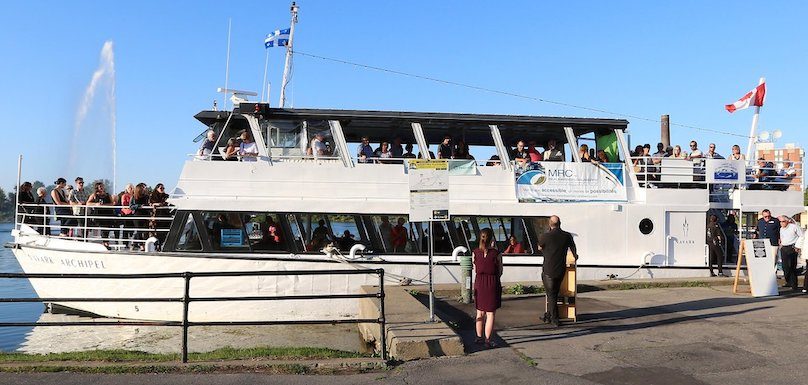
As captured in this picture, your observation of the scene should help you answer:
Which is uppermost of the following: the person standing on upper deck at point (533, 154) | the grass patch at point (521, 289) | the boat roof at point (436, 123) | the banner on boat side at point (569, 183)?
the boat roof at point (436, 123)

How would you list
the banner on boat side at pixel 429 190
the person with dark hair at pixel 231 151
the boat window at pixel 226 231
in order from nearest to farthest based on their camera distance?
the banner on boat side at pixel 429 190 → the boat window at pixel 226 231 → the person with dark hair at pixel 231 151

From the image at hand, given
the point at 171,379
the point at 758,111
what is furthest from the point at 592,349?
the point at 758,111

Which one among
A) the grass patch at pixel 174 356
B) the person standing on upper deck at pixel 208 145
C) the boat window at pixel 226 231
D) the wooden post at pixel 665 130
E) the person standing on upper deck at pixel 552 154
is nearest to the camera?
the grass patch at pixel 174 356

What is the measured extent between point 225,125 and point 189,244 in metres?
2.55

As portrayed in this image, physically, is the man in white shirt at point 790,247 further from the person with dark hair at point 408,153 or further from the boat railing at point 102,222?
the boat railing at point 102,222

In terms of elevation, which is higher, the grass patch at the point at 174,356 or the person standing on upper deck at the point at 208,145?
the person standing on upper deck at the point at 208,145

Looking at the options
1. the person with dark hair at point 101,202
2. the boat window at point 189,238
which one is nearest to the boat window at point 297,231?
the boat window at point 189,238

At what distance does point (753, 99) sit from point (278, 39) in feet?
39.7

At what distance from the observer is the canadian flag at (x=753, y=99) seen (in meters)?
15.8

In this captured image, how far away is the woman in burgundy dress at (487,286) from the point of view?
796 cm

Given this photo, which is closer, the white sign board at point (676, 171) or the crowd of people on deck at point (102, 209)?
the crowd of people on deck at point (102, 209)

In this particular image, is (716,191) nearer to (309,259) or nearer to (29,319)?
(309,259)

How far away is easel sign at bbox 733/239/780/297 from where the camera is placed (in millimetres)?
12117

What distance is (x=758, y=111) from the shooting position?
16016mm
